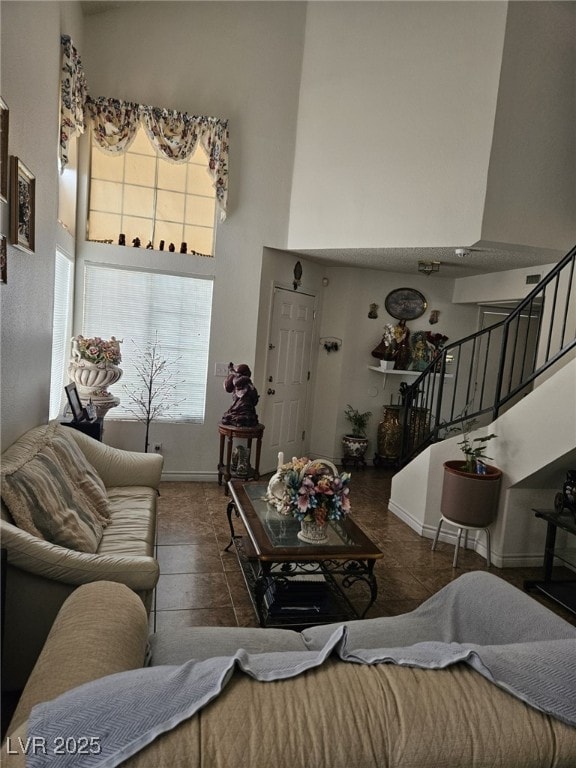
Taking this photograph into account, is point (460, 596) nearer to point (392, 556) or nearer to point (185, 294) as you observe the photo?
point (392, 556)

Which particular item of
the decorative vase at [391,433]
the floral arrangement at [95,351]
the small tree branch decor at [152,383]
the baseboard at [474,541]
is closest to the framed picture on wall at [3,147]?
the floral arrangement at [95,351]

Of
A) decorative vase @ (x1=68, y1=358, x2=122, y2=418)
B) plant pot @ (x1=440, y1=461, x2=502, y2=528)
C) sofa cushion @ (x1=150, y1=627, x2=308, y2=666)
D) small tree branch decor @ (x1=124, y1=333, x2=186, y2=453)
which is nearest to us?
sofa cushion @ (x1=150, y1=627, x2=308, y2=666)

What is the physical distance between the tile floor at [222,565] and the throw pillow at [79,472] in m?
0.65

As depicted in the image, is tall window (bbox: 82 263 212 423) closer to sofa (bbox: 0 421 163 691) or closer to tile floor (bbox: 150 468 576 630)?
tile floor (bbox: 150 468 576 630)

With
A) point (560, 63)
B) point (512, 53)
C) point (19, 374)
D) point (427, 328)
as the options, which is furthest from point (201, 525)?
point (560, 63)

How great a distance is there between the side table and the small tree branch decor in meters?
0.67

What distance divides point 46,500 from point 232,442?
299 cm

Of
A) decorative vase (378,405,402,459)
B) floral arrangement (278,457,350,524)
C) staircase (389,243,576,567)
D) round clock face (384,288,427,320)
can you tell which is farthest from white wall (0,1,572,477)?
decorative vase (378,405,402,459)

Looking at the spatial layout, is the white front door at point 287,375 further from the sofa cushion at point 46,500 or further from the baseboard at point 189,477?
the sofa cushion at point 46,500

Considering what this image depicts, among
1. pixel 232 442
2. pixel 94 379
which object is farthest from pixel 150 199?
pixel 232 442

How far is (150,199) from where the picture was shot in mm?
5160

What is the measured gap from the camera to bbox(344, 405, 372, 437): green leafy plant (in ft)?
21.5

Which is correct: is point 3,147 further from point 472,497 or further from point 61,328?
point 472,497

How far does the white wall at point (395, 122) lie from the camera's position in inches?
163
